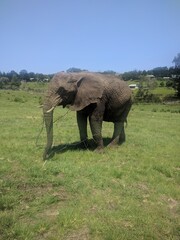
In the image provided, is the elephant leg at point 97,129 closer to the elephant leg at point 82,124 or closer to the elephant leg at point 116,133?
the elephant leg at point 82,124

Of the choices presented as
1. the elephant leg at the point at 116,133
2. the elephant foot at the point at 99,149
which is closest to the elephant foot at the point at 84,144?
the elephant foot at the point at 99,149

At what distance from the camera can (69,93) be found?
10.1m

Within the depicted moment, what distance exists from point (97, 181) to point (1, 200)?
2.32 metres

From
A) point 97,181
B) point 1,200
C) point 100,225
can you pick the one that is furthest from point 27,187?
point 100,225

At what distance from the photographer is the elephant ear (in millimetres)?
10219

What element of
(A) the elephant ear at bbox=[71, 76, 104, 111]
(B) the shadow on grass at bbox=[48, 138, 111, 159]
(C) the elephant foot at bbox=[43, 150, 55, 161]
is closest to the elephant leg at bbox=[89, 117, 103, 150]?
(B) the shadow on grass at bbox=[48, 138, 111, 159]

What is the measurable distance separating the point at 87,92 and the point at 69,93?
1.84 feet

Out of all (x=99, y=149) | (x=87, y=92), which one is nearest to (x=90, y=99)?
(x=87, y=92)

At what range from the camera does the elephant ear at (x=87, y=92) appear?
1022cm

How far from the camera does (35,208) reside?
21.9 ft

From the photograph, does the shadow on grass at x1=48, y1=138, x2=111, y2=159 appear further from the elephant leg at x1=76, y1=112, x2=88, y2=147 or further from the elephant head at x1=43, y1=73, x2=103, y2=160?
the elephant head at x1=43, y1=73, x2=103, y2=160

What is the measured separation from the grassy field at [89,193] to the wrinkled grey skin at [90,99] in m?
0.78

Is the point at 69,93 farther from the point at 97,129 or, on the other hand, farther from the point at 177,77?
the point at 177,77

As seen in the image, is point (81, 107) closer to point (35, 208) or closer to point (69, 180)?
point (69, 180)
